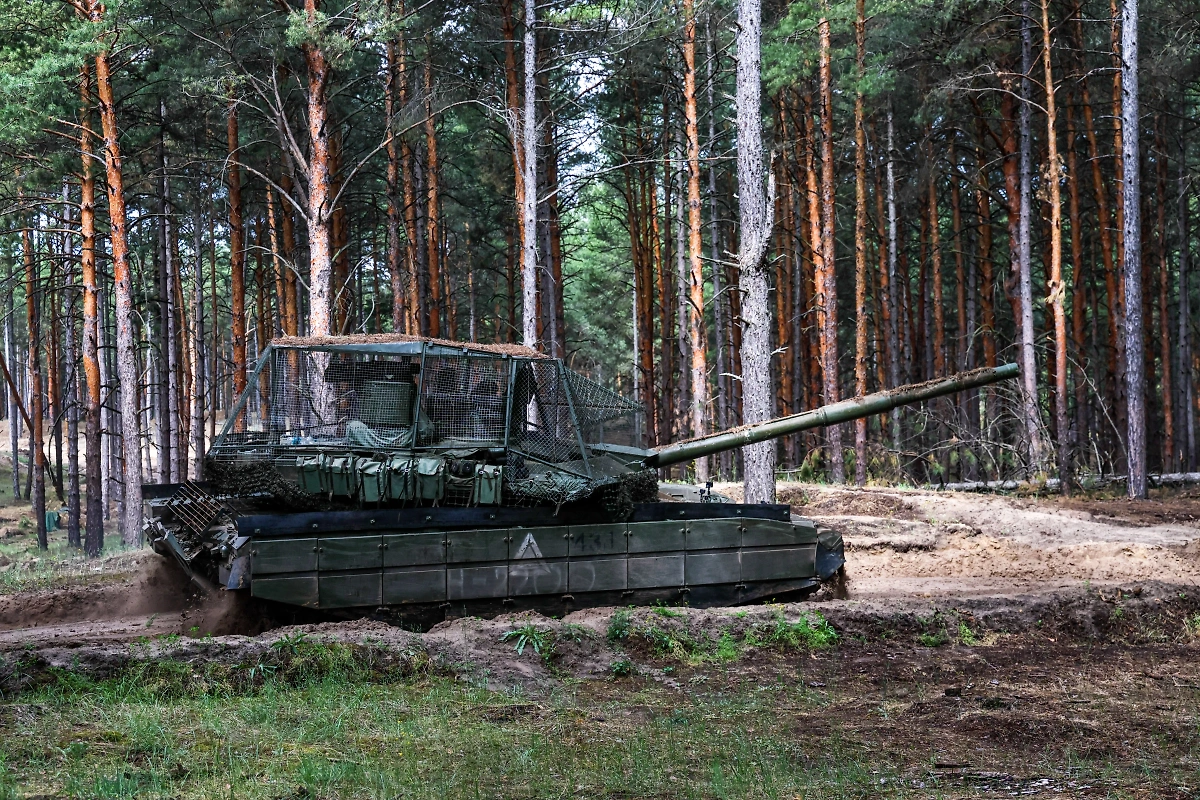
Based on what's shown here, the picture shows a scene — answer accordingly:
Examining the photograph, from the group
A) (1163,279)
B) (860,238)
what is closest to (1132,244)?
(860,238)

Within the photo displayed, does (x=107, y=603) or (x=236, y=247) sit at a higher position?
(x=236, y=247)

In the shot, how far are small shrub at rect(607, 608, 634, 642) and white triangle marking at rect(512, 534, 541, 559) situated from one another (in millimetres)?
983

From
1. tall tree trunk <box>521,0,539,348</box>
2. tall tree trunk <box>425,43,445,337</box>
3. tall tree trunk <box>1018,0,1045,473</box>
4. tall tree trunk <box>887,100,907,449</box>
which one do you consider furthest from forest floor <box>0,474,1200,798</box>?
tall tree trunk <box>887,100,907,449</box>

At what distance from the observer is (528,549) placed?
9.60 metres

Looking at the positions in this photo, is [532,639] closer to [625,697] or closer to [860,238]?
[625,697]

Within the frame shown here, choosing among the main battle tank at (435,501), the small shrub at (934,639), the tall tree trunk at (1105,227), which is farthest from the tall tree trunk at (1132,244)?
the small shrub at (934,639)

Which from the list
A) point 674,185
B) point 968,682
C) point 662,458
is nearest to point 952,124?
point 674,185

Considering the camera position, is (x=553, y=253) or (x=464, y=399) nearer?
(x=464, y=399)

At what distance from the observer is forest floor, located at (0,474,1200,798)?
527 cm

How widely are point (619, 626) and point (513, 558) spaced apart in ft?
4.03

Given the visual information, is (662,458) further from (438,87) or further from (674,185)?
(674,185)

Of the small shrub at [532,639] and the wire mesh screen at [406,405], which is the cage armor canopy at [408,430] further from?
the small shrub at [532,639]

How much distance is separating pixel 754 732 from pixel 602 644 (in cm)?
261

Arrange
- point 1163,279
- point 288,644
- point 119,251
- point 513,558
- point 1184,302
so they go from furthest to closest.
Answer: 1. point 1184,302
2. point 1163,279
3. point 119,251
4. point 513,558
5. point 288,644
